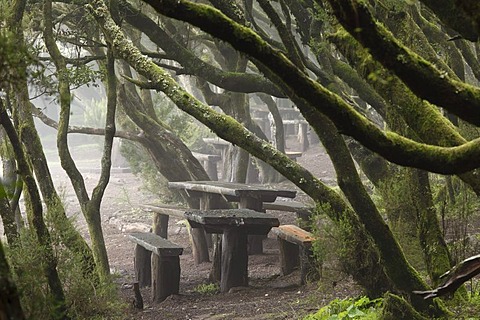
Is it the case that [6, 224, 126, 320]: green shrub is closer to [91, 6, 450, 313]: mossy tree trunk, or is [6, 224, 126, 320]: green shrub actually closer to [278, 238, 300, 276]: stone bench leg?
[91, 6, 450, 313]: mossy tree trunk

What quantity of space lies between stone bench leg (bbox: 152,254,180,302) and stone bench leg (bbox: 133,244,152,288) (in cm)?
148

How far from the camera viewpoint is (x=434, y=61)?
8266 millimetres

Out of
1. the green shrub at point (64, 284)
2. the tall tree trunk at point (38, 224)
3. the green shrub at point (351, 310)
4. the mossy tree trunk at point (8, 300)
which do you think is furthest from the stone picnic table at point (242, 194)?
the mossy tree trunk at point (8, 300)

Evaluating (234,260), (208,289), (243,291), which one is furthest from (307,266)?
(208,289)

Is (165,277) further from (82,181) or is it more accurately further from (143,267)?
(82,181)

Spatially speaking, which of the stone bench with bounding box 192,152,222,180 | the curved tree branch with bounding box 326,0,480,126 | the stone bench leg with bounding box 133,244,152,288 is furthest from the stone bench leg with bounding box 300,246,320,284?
the stone bench with bounding box 192,152,222,180

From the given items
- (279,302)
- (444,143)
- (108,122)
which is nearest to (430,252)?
(444,143)

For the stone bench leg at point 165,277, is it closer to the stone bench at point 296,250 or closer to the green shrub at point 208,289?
the green shrub at point 208,289

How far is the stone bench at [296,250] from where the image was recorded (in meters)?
10.0

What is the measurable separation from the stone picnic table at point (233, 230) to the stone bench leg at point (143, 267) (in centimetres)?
184

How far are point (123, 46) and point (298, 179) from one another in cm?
261

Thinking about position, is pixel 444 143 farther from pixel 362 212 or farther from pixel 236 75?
Result: pixel 236 75

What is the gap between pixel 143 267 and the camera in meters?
12.6

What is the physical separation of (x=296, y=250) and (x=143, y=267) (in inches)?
117
